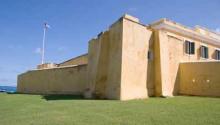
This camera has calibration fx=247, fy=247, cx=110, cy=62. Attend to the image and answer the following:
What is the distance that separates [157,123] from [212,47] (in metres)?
23.8

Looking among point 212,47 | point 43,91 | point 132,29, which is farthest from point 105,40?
point 212,47

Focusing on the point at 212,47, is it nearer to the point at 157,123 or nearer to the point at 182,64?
the point at 182,64

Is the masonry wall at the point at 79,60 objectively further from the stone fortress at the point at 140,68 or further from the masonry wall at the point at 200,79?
the masonry wall at the point at 200,79

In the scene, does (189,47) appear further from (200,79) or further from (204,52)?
(200,79)

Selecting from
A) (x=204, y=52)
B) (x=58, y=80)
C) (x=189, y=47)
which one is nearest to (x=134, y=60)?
(x=189, y=47)

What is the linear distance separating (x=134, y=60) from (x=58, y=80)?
40.1 ft

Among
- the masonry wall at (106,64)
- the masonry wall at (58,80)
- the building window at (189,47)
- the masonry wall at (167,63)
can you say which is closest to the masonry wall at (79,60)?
the masonry wall at (58,80)

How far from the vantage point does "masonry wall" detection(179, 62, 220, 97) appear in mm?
18562

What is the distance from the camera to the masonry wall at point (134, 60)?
16266 mm

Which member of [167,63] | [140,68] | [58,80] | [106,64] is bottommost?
[58,80]

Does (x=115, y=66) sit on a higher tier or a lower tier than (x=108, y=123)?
higher

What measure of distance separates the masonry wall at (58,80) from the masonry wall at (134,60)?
6.32 m

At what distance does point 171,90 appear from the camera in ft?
63.0

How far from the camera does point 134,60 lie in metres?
17.0
